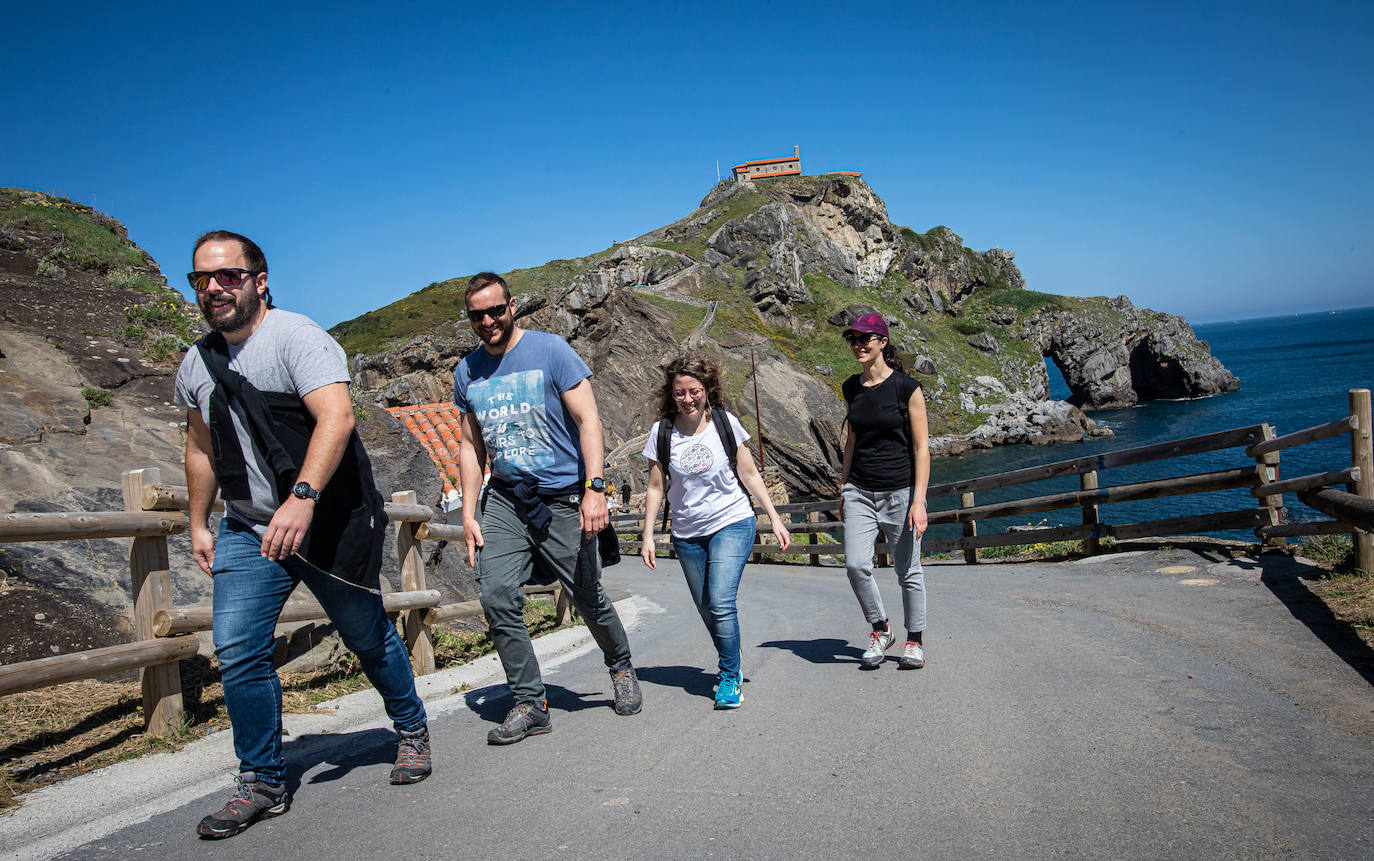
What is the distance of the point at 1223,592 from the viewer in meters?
6.53

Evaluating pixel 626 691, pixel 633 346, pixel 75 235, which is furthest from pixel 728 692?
pixel 633 346

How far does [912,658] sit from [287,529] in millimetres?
3707

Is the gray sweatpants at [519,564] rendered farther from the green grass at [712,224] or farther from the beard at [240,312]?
the green grass at [712,224]

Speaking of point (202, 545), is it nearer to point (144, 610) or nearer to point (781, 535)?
point (144, 610)

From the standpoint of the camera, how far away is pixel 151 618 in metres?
4.17

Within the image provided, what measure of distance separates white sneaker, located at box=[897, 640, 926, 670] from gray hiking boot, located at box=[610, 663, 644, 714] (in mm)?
1718

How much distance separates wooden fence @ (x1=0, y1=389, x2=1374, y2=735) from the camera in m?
3.85

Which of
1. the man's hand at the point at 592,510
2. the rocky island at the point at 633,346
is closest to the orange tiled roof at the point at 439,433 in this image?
the rocky island at the point at 633,346

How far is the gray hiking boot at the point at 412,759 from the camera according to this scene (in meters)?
3.53

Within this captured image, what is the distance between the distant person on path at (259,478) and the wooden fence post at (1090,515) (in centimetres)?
893

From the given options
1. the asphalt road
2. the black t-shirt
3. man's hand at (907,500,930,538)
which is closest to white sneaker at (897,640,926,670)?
the asphalt road

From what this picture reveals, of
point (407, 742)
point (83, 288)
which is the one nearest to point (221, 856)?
point (407, 742)

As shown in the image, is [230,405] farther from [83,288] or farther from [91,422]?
[83,288]

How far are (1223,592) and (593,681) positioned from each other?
16.1 feet
